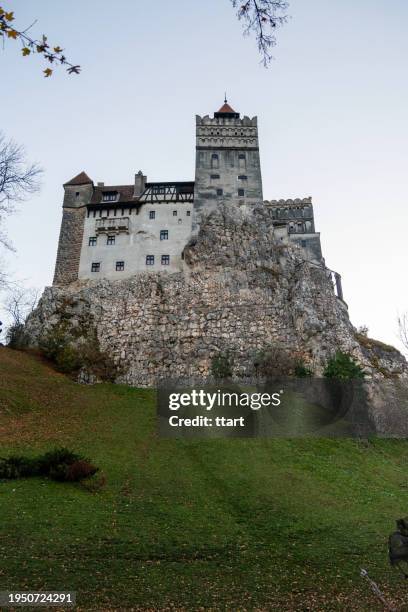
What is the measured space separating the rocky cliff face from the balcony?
5972 millimetres

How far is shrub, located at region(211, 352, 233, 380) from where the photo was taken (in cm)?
4188

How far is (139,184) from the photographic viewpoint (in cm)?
5491

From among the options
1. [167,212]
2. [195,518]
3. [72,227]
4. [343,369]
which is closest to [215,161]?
[167,212]

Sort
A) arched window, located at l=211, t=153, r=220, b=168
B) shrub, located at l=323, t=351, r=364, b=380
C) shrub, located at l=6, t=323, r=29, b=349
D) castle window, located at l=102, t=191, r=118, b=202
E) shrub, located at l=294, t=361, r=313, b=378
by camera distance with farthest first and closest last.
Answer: arched window, located at l=211, t=153, r=220, b=168
castle window, located at l=102, t=191, r=118, b=202
shrub, located at l=6, t=323, r=29, b=349
shrub, located at l=294, t=361, r=313, b=378
shrub, located at l=323, t=351, r=364, b=380

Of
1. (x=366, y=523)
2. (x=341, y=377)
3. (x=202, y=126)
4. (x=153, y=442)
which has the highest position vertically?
(x=202, y=126)

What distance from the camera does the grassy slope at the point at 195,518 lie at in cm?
1362

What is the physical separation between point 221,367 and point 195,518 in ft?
76.7

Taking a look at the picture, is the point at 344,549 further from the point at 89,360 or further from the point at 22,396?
the point at 89,360

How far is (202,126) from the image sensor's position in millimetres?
57969

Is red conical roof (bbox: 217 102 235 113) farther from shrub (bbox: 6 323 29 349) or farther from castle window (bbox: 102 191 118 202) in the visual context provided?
shrub (bbox: 6 323 29 349)

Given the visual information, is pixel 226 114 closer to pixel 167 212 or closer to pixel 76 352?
pixel 167 212

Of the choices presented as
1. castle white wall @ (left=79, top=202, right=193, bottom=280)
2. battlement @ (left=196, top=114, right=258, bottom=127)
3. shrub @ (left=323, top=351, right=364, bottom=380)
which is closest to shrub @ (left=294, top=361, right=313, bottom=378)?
shrub @ (left=323, top=351, right=364, bottom=380)

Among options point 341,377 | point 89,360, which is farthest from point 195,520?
point 89,360

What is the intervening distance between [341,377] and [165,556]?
27.1m
